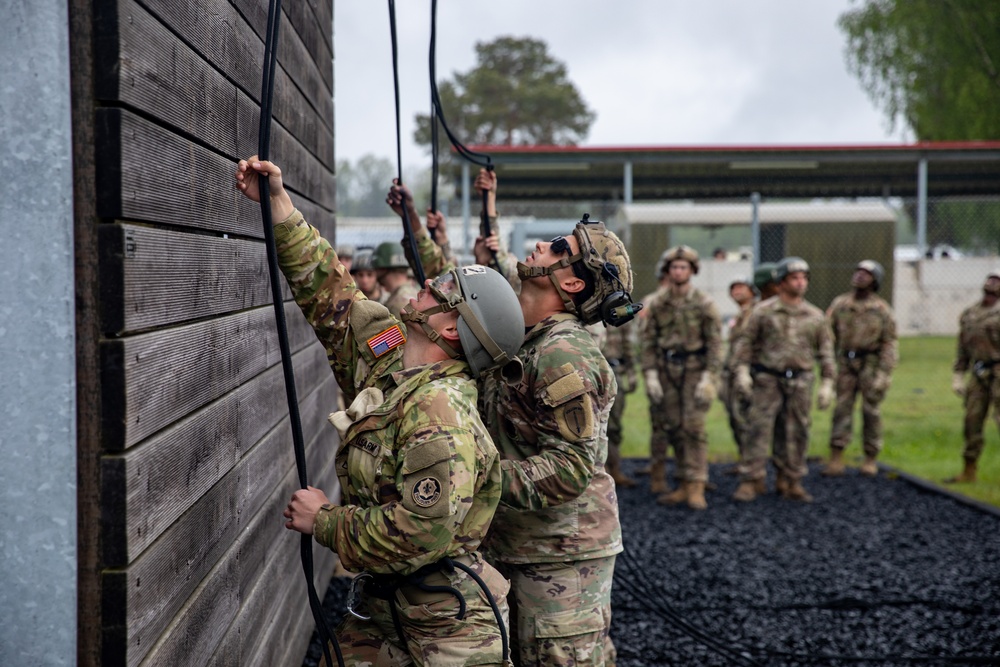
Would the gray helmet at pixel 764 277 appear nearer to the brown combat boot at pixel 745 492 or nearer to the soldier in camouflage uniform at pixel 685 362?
the soldier in camouflage uniform at pixel 685 362

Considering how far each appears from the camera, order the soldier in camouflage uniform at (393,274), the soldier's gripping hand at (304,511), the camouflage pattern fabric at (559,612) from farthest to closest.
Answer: the soldier in camouflage uniform at (393,274), the camouflage pattern fabric at (559,612), the soldier's gripping hand at (304,511)

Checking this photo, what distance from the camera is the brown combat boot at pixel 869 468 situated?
1041cm

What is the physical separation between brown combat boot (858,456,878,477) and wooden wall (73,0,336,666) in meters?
8.43

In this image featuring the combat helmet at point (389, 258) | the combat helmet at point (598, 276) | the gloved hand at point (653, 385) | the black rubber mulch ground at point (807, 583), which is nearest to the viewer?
the combat helmet at point (598, 276)

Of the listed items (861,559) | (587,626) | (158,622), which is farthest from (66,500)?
(861,559)

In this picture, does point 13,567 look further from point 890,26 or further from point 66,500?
point 890,26

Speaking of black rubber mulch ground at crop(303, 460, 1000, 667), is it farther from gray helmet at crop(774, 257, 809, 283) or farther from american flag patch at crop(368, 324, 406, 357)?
american flag patch at crop(368, 324, 406, 357)

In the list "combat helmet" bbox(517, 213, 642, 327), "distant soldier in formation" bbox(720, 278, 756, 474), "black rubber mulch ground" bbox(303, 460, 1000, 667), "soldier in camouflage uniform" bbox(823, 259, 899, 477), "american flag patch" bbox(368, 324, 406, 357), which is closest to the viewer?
"american flag patch" bbox(368, 324, 406, 357)

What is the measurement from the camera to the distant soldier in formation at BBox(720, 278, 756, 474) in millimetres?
9898

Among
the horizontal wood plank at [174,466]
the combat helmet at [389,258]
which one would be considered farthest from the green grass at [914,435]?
the horizontal wood plank at [174,466]

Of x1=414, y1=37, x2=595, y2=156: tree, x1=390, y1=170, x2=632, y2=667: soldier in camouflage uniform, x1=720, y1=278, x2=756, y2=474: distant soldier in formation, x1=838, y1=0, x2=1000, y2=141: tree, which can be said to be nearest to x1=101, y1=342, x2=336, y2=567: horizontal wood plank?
x1=390, y1=170, x2=632, y2=667: soldier in camouflage uniform

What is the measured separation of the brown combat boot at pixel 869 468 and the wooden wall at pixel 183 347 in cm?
843

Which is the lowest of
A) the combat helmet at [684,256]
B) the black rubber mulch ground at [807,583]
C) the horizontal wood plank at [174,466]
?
the black rubber mulch ground at [807,583]

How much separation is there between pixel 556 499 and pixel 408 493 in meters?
0.90
